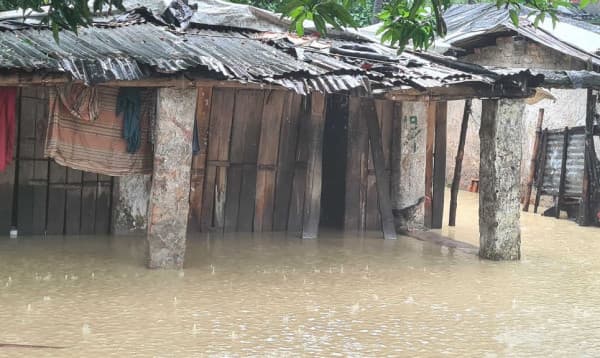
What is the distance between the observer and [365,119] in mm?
13008

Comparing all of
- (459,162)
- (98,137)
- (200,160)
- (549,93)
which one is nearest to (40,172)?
(98,137)

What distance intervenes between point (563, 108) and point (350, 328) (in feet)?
36.1

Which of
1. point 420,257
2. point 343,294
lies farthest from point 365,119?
point 343,294

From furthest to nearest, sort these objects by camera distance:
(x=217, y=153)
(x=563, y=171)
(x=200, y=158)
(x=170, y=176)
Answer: (x=563, y=171), (x=217, y=153), (x=200, y=158), (x=170, y=176)

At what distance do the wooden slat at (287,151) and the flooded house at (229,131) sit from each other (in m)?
0.02

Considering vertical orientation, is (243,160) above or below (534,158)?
below

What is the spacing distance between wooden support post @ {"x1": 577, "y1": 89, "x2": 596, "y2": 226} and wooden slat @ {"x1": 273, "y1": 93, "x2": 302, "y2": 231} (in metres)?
5.45

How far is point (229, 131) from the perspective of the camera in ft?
40.5

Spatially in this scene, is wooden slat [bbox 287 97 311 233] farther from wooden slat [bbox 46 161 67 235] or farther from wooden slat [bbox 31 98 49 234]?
wooden slat [bbox 31 98 49 234]

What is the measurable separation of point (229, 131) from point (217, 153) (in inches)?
14.6

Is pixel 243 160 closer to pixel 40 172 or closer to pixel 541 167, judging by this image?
pixel 40 172

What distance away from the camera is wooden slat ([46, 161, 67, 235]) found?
1143 centimetres

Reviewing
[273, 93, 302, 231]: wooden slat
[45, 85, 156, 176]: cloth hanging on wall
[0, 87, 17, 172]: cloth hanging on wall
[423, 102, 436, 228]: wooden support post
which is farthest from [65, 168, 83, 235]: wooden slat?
[423, 102, 436, 228]: wooden support post

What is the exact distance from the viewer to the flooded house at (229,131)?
30.9 feet
